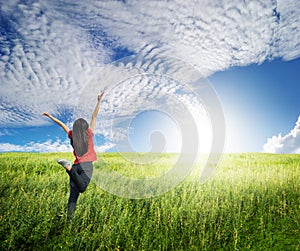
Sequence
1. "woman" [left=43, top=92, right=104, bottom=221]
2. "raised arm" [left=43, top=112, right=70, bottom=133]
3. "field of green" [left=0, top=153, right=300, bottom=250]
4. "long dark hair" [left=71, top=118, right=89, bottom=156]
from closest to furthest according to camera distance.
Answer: "field of green" [left=0, top=153, right=300, bottom=250] < "woman" [left=43, top=92, right=104, bottom=221] < "long dark hair" [left=71, top=118, right=89, bottom=156] < "raised arm" [left=43, top=112, right=70, bottom=133]

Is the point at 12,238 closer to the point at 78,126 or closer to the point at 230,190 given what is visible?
the point at 78,126

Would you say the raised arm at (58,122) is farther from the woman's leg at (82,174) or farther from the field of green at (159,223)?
the field of green at (159,223)

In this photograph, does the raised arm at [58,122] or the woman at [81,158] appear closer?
the woman at [81,158]

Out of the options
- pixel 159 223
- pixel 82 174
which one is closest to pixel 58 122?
pixel 82 174

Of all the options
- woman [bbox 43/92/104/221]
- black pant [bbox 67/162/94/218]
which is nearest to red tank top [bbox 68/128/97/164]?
Result: woman [bbox 43/92/104/221]

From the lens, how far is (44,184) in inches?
424

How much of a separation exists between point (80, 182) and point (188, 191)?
15.1ft

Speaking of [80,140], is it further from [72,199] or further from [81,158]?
[72,199]

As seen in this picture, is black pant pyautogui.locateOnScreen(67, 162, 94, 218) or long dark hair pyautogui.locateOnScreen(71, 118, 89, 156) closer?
black pant pyautogui.locateOnScreen(67, 162, 94, 218)

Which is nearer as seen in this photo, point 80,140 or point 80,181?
point 80,181

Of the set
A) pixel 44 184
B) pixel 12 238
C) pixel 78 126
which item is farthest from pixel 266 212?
pixel 44 184

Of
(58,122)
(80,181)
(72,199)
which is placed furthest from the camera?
(58,122)

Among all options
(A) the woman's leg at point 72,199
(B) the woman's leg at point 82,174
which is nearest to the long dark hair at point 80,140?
(B) the woman's leg at point 82,174

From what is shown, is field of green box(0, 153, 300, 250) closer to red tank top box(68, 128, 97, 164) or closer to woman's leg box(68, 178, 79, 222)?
woman's leg box(68, 178, 79, 222)
